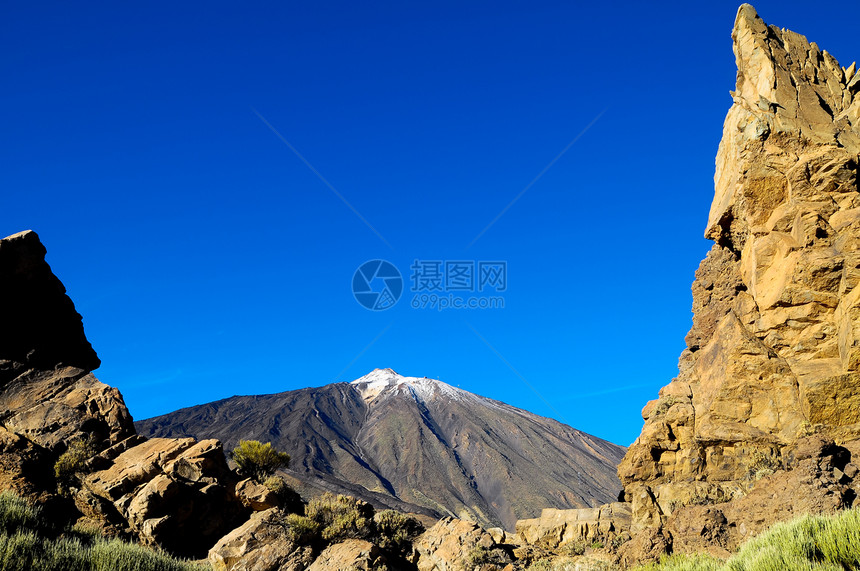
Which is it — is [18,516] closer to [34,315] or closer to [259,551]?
[259,551]

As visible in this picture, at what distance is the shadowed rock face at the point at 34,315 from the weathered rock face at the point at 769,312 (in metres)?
17.1

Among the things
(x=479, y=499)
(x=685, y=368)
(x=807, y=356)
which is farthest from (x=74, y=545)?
(x=479, y=499)

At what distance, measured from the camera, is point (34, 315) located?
17406 millimetres

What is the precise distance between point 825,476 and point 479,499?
89950mm

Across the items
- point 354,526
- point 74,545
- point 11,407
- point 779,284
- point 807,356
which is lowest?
point 74,545

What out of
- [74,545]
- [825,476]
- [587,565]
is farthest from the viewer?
[587,565]

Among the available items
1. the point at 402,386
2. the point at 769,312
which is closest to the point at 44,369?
the point at 769,312

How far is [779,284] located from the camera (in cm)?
1474

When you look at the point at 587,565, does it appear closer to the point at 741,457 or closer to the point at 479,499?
the point at 741,457

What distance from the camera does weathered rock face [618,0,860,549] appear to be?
13570 millimetres

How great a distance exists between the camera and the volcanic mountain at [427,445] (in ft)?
311

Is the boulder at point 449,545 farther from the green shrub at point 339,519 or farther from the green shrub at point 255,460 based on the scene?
the green shrub at point 255,460

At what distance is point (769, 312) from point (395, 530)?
11.5 m

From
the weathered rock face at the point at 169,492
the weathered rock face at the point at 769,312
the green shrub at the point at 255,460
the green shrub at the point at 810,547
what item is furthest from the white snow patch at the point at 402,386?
the green shrub at the point at 810,547
